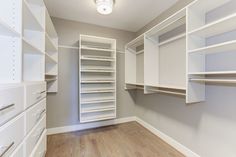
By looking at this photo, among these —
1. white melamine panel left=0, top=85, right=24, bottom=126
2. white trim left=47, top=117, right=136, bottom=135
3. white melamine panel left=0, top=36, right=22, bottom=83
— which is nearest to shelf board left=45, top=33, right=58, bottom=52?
white melamine panel left=0, top=36, right=22, bottom=83

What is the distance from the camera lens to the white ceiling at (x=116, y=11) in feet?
7.04

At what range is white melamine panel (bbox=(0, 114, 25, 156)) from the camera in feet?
2.13

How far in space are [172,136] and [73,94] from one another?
2.13 metres

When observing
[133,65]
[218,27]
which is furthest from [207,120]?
[133,65]

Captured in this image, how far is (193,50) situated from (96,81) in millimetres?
1835

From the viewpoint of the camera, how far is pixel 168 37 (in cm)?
227

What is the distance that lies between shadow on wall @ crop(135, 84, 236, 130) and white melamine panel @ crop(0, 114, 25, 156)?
6.49 ft

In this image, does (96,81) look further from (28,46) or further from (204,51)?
(204,51)

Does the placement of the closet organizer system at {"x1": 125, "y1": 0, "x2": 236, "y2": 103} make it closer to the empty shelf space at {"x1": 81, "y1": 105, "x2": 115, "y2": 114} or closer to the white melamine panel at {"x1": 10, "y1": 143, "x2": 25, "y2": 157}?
the empty shelf space at {"x1": 81, "y1": 105, "x2": 115, "y2": 114}

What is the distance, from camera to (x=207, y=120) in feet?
5.29

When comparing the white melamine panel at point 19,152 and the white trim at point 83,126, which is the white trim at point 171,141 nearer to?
the white trim at point 83,126

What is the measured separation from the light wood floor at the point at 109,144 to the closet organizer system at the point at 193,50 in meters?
0.94

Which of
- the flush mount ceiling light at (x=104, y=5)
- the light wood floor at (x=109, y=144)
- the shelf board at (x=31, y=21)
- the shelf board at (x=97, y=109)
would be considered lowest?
the light wood floor at (x=109, y=144)

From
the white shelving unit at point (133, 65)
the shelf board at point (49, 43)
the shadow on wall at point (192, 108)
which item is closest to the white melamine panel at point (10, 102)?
the shelf board at point (49, 43)
